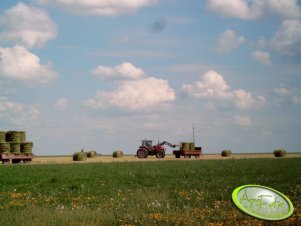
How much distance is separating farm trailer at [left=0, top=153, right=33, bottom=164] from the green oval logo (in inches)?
1601

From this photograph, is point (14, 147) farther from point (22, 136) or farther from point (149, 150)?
point (149, 150)

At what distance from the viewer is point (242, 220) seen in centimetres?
1182

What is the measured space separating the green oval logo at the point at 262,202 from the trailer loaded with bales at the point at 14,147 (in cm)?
4041

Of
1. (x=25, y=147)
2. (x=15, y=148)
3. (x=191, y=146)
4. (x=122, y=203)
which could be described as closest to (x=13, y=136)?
(x=15, y=148)

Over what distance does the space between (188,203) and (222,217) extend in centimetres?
261

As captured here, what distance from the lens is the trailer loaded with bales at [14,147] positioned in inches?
1841

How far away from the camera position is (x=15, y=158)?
47.2m

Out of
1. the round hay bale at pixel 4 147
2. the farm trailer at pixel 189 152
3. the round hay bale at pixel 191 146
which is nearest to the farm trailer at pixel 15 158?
the round hay bale at pixel 4 147

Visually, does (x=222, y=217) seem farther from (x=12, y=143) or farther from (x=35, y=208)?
(x=12, y=143)

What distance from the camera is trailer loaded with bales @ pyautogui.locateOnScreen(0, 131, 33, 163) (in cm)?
4675

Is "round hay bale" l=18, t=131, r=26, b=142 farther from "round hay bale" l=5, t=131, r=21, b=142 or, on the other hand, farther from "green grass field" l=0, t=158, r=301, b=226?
"green grass field" l=0, t=158, r=301, b=226

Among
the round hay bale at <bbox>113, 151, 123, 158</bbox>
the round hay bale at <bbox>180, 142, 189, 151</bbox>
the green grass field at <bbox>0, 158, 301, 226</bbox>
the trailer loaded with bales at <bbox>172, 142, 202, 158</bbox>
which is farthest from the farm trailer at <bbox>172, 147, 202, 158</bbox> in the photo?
the green grass field at <bbox>0, 158, 301, 226</bbox>

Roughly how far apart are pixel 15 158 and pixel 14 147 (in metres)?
1.07

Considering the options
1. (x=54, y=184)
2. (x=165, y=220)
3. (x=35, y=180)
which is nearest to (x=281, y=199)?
(x=165, y=220)
